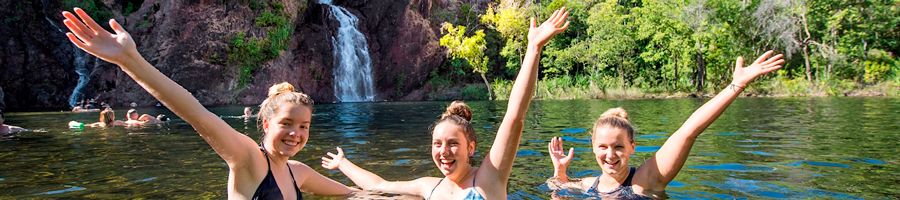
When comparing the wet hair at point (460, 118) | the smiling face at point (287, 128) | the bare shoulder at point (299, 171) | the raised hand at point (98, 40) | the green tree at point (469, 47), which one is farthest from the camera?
the green tree at point (469, 47)

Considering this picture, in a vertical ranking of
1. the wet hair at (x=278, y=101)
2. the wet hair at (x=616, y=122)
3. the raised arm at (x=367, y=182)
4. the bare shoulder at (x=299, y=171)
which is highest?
the wet hair at (x=278, y=101)

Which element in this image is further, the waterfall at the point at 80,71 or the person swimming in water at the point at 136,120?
the waterfall at the point at 80,71

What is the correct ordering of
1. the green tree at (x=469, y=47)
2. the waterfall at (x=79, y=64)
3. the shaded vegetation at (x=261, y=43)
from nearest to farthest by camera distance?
1. the waterfall at (x=79, y=64)
2. the shaded vegetation at (x=261, y=43)
3. the green tree at (x=469, y=47)

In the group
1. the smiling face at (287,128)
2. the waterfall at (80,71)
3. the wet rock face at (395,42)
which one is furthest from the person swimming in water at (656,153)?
the wet rock face at (395,42)

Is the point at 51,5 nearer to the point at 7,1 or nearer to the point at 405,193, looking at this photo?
the point at 7,1

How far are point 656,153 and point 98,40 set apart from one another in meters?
3.37

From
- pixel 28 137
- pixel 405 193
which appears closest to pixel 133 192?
pixel 405 193

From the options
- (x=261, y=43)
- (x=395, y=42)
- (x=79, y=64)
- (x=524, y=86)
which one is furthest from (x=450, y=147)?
(x=395, y=42)

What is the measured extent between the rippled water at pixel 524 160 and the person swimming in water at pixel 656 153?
2.65 ft

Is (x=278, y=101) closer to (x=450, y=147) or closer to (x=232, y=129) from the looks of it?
(x=232, y=129)

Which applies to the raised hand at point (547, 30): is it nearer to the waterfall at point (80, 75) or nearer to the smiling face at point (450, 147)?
the smiling face at point (450, 147)

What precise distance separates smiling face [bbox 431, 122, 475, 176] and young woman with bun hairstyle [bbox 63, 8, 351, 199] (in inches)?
28.4

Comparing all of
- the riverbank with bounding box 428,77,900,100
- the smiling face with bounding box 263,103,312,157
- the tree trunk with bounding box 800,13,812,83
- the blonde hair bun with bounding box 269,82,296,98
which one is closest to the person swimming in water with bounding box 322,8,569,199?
the smiling face with bounding box 263,103,312,157

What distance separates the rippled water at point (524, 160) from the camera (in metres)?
5.60
